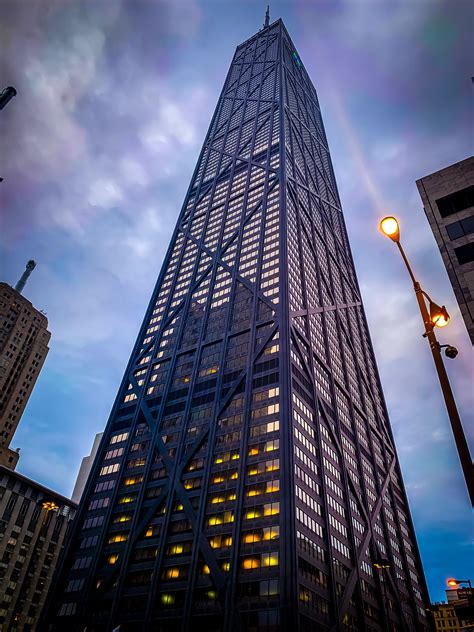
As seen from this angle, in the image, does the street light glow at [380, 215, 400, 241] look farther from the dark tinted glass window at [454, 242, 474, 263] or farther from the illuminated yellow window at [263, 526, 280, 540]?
the illuminated yellow window at [263, 526, 280, 540]

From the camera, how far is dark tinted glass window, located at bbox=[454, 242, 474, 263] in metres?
26.3

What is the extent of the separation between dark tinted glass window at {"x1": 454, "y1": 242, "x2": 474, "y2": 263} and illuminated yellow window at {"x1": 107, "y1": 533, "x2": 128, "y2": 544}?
253ft

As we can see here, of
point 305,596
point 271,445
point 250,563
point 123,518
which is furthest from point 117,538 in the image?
point 305,596

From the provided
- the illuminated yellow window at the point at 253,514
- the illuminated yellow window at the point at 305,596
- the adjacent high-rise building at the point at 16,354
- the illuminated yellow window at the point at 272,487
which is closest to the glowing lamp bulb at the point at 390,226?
the illuminated yellow window at the point at 305,596

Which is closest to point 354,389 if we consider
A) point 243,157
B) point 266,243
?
point 266,243

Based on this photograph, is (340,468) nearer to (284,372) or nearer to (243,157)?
(284,372)

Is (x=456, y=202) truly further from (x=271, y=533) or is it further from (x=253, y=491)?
(x=253, y=491)

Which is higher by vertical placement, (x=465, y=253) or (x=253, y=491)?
(x=253, y=491)

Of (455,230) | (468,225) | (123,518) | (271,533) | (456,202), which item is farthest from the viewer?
(123,518)

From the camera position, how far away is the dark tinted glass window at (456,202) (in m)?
28.9

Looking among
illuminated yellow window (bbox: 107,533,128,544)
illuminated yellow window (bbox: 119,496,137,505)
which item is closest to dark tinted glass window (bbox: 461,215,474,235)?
illuminated yellow window (bbox: 107,533,128,544)

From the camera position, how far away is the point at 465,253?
87.5 feet

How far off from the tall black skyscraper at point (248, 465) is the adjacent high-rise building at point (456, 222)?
51199mm

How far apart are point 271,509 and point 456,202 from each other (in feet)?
183
